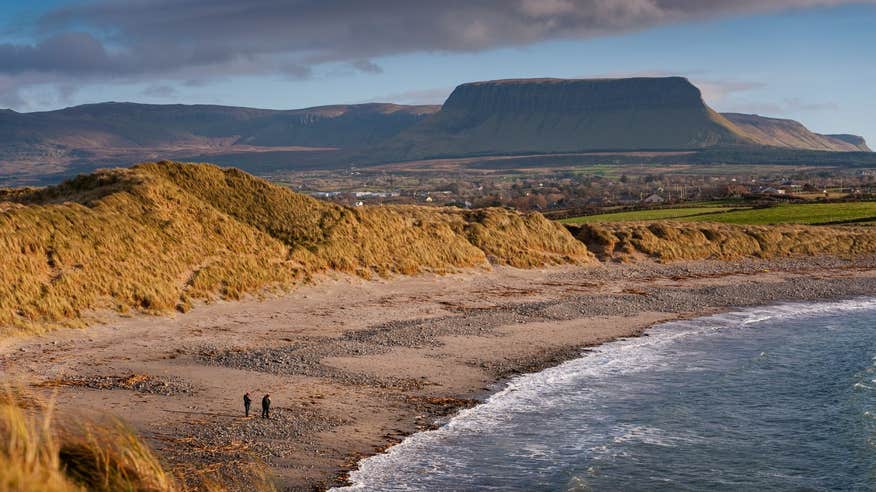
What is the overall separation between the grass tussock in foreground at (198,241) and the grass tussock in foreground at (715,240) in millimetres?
2993

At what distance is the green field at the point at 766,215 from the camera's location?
2970 inches

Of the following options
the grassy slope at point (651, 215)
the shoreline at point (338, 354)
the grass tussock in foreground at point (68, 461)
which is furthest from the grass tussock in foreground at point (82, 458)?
the grassy slope at point (651, 215)

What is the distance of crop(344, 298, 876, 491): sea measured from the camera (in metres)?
18.3

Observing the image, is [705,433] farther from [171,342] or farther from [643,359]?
[171,342]

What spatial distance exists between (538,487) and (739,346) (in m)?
19.0

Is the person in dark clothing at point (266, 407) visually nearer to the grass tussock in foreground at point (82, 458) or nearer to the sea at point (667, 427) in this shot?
the sea at point (667, 427)

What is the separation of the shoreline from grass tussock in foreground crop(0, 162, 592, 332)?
1.48 metres

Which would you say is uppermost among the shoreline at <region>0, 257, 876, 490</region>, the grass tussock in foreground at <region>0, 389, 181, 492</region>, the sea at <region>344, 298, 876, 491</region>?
the grass tussock in foreground at <region>0, 389, 181, 492</region>

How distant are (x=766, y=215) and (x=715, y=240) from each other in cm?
1937

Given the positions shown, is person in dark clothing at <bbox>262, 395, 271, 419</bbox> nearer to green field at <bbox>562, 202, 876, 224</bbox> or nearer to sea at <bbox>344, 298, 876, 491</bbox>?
sea at <bbox>344, 298, 876, 491</bbox>

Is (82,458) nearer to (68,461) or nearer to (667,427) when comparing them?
(68,461)

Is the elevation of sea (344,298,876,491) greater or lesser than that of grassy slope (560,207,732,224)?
lesser

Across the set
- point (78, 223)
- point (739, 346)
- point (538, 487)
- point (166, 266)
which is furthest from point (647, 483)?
point (78, 223)

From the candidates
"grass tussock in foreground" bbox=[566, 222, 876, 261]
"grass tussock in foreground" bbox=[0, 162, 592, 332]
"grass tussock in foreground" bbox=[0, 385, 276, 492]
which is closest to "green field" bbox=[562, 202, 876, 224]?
"grass tussock in foreground" bbox=[566, 222, 876, 261]
